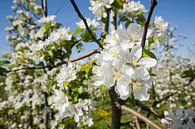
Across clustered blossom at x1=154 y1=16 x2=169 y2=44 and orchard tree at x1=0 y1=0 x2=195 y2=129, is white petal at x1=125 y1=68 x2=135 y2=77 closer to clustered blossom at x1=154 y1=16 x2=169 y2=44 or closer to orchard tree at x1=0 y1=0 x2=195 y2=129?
orchard tree at x1=0 y1=0 x2=195 y2=129

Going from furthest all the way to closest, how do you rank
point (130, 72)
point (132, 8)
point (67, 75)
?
point (132, 8)
point (67, 75)
point (130, 72)

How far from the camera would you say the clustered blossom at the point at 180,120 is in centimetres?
142

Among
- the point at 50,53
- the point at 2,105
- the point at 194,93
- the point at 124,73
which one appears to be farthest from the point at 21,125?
the point at 194,93

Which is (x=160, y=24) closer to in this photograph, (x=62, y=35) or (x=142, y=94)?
(x=62, y=35)

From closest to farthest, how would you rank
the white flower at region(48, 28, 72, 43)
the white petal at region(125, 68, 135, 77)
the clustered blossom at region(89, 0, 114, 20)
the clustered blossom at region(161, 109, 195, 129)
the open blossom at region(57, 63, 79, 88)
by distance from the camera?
the white petal at region(125, 68, 135, 77) < the clustered blossom at region(161, 109, 195, 129) < the open blossom at region(57, 63, 79, 88) < the clustered blossom at region(89, 0, 114, 20) < the white flower at region(48, 28, 72, 43)

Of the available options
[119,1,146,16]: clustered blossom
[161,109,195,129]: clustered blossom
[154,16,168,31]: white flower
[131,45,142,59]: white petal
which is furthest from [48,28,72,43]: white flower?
[131,45,142,59]: white petal

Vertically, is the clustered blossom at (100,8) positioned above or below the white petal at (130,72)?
above

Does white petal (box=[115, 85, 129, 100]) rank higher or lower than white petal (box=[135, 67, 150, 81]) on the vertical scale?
lower

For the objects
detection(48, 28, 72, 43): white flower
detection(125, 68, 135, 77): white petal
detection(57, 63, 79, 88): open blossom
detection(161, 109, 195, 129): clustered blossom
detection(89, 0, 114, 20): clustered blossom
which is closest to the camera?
detection(125, 68, 135, 77): white petal

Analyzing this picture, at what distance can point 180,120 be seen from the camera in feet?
4.70

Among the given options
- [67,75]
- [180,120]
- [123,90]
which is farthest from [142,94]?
[67,75]

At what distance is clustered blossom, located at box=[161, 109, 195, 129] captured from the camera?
4.67 ft

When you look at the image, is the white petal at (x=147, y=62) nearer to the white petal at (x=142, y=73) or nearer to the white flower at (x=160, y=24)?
the white petal at (x=142, y=73)

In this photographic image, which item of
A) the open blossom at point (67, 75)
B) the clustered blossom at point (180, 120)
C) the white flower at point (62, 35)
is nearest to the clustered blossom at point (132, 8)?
the white flower at point (62, 35)
